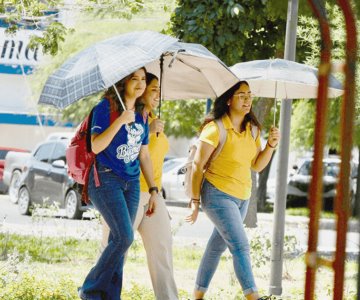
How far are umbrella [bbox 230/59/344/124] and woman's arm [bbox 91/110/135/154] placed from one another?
1.91 m

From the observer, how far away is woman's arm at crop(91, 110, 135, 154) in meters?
6.70

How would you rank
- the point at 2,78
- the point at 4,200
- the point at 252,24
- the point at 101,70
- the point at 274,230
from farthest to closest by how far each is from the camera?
the point at 2,78
the point at 4,200
the point at 252,24
the point at 274,230
the point at 101,70

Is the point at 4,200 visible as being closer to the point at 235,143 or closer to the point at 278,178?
the point at 278,178

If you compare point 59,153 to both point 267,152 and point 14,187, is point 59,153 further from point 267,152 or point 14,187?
point 267,152

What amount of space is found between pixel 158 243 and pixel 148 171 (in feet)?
1.74

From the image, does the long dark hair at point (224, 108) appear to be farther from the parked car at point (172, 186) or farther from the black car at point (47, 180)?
the parked car at point (172, 186)

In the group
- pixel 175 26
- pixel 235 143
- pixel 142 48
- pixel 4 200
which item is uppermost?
pixel 175 26

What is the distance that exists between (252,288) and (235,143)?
1058mm

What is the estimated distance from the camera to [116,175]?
6977 millimetres

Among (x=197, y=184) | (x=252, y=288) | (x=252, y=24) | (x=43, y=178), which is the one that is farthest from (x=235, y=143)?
(x=43, y=178)

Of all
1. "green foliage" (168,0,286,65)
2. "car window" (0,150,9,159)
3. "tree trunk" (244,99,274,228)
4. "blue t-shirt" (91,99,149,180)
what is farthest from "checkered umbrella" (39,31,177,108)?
"car window" (0,150,9,159)

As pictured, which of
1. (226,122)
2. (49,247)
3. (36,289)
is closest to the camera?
(226,122)

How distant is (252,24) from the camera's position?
496 inches

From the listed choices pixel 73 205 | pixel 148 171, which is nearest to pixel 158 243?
pixel 148 171
